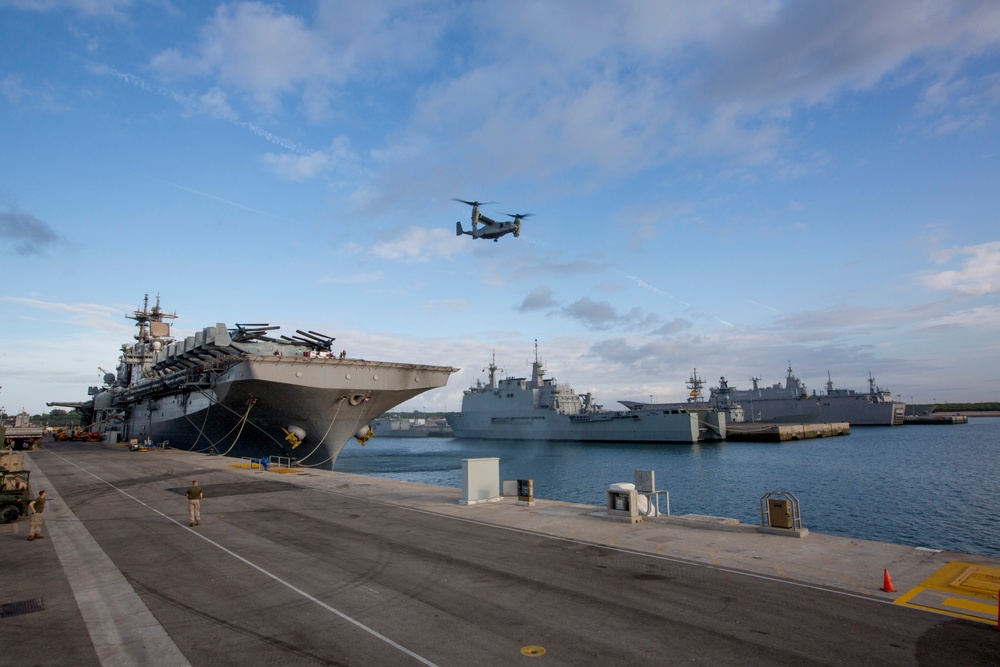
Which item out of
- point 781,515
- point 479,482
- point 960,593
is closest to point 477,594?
point 960,593

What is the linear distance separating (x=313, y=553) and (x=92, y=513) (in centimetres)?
922

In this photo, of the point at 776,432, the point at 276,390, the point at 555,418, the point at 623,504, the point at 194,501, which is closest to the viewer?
the point at 194,501

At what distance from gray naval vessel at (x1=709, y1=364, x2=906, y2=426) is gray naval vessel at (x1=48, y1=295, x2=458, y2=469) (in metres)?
88.7

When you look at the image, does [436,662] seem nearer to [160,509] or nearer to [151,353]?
[160,509]

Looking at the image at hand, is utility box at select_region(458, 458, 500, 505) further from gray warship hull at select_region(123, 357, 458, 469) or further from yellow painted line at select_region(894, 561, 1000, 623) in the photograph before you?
gray warship hull at select_region(123, 357, 458, 469)

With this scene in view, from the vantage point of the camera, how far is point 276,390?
26125mm

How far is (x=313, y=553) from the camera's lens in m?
10.7

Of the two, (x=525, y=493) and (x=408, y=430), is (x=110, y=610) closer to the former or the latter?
(x=525, y=493)

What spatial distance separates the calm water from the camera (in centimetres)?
2242

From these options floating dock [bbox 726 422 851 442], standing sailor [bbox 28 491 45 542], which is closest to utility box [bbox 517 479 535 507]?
standing sailor [bbox 28 491 45 542]

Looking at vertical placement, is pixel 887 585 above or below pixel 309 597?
above

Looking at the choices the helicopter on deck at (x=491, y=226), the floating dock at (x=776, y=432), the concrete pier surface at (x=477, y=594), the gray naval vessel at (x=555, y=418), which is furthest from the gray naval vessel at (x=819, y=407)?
the concrete pier surface at (x=477, y=594)

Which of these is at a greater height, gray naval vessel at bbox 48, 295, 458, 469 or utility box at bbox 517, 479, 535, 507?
gray naval vessel at bbox 48, 295, 458, 469

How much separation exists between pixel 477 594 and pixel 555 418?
73459 millimetres
